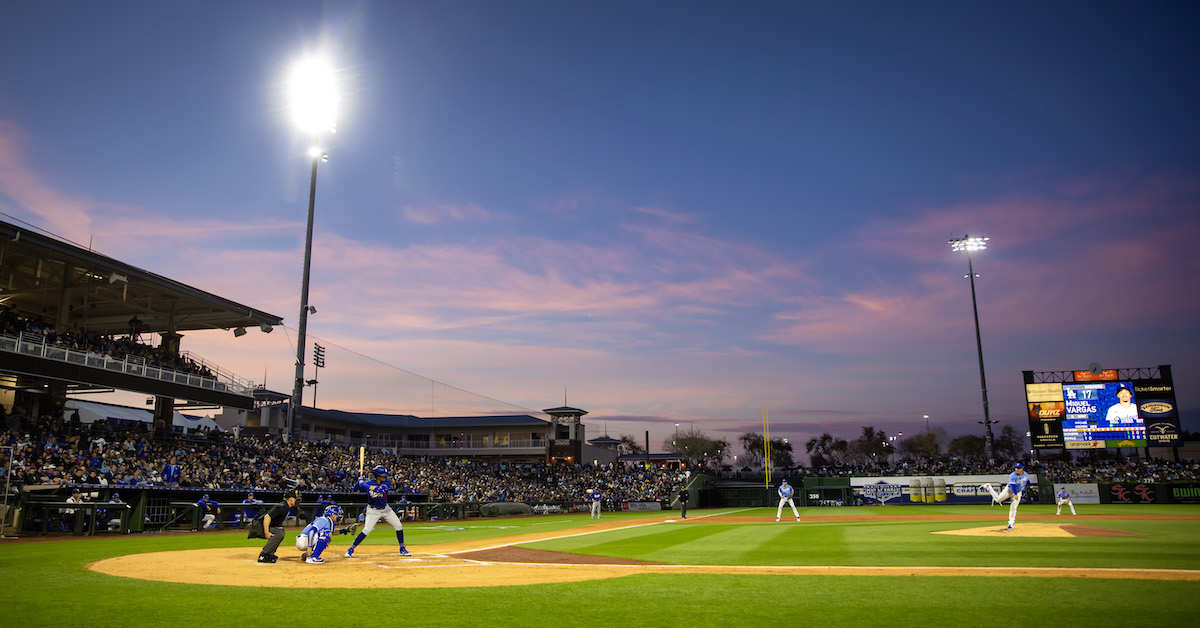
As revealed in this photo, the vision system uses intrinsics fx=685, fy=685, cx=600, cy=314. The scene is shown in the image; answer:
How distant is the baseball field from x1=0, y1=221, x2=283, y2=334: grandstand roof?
1922cm

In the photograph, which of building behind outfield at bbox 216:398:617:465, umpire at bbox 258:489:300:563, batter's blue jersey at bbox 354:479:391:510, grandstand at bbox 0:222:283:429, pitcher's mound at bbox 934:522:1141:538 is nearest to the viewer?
umpire at bbox 258:489:300:563

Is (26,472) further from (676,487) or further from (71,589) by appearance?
(676,487)

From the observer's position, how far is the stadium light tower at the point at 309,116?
35406 mm

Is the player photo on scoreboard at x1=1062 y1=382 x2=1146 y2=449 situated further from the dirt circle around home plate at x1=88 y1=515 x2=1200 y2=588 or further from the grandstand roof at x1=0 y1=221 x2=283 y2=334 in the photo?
the grandstand roof at x1=0 y1=221 x2=283 y2=334

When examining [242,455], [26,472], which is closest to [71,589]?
[26,472]

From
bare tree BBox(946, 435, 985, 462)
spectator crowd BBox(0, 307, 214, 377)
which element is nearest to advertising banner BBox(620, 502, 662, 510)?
spectator crowd BBox(0, 307, 214, 377)

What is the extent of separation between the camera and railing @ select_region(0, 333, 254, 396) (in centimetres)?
2823

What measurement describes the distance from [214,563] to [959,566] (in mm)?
13513

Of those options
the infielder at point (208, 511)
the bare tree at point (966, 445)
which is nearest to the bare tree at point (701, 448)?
the bare tree at point (966, 445)

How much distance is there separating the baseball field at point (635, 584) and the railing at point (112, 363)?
51.5 ft

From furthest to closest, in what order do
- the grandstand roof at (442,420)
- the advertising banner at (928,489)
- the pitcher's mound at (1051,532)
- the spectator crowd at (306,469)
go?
the grandstand roof at (442,420), the advertising banner at (928,489), the spectator crowd at (306,469), the pitcher's mound at (1051,532)

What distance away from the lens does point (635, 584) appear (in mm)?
9914

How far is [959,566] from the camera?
11367 mm

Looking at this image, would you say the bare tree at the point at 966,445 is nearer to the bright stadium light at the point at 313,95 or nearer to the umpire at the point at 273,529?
the bright stadium light at the point at 313,95
